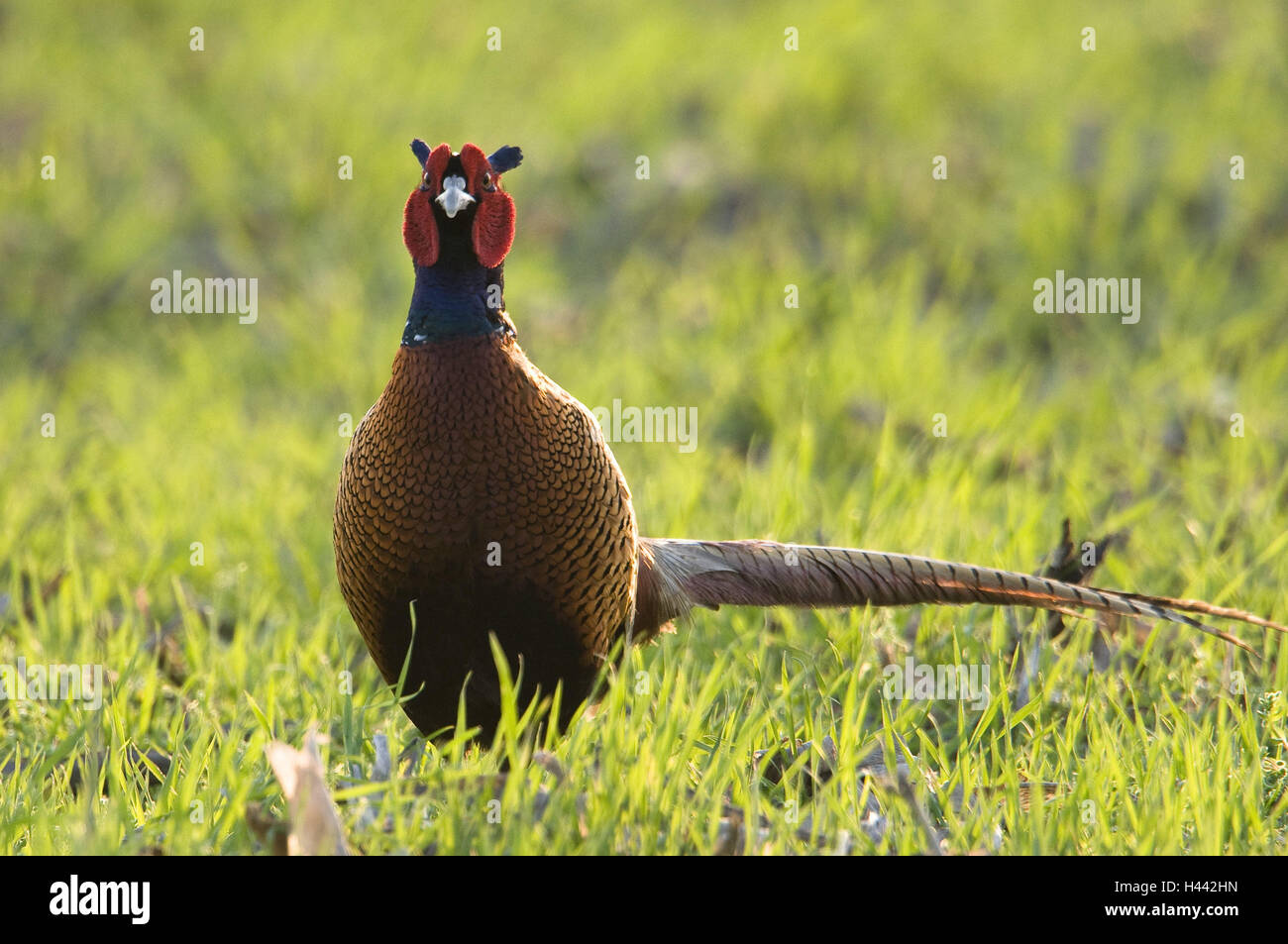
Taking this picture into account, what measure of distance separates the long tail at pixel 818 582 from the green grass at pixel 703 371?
122 millimetres

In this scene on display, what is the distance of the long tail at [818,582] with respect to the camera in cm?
297

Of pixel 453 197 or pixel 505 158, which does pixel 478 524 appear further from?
pixel 505 158

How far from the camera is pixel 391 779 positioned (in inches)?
92.3

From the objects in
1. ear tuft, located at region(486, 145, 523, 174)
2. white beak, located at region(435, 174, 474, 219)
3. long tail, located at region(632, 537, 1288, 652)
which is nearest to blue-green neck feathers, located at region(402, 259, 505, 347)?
white beak, located at region(435, 174, 474, 219)

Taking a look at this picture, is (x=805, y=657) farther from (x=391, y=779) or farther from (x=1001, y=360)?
(x=1001, y=360)

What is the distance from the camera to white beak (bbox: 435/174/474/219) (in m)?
2.59

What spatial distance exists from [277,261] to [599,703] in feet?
12.1

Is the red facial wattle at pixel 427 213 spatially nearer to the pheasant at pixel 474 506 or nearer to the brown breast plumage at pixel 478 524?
the pheasant at pixel 474 506

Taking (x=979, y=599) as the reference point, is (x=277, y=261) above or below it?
above

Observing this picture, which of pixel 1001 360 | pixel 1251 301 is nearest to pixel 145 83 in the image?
pixel 1001 360

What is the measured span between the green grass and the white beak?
0.97 m

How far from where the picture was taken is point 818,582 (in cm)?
303

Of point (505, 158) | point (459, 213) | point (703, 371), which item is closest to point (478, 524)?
point (459, 213)
